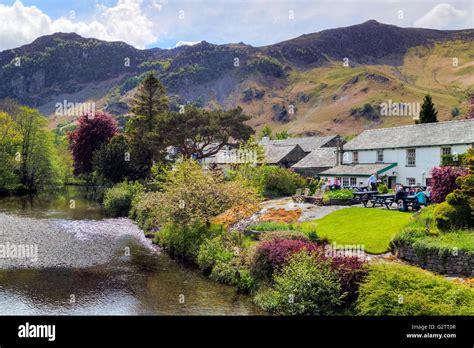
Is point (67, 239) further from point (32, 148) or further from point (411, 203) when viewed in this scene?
point (32, 148)

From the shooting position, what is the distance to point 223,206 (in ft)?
93.9

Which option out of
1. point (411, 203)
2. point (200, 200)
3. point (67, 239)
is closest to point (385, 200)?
point (411, 203)

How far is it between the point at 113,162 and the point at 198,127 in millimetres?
15058

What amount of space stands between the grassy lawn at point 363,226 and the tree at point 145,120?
3536cm

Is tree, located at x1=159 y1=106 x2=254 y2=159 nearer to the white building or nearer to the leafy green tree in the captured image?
the white building

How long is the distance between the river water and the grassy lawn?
23.4 feet

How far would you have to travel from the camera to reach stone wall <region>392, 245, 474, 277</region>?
17.9 meters

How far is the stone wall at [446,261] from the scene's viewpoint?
17906mm

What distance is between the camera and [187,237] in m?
28.5

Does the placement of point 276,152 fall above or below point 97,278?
above

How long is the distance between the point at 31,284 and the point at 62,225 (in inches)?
742

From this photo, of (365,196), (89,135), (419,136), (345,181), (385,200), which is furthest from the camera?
(89,135)

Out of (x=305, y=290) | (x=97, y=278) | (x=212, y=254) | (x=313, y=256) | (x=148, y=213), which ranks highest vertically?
(x=313, y=256)

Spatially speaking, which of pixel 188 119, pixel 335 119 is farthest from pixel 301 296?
pixel 335 119
